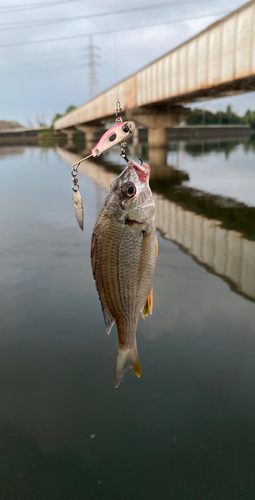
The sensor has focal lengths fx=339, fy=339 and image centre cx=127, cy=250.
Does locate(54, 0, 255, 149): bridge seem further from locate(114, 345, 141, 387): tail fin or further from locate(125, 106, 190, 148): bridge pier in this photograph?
locate(114, 345, 141, 387): tail fin

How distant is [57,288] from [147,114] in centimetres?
3041

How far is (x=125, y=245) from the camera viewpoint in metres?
2.32

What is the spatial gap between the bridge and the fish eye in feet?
15.5

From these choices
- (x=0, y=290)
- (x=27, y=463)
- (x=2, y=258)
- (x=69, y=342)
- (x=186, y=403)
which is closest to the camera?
(x=27, y=463)

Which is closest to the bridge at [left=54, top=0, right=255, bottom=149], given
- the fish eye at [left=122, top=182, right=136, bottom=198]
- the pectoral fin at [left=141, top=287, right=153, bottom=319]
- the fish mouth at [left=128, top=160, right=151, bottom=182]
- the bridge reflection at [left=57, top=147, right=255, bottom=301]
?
the bridge reflection at [left=57, top=147, right=255, bottom=301]

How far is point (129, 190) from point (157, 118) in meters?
35.2

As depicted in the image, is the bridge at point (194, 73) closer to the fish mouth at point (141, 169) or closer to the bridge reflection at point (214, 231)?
the bridge reflection at point (214, 231)

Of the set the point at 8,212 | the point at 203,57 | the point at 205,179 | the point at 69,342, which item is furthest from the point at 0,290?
the point at 203,57

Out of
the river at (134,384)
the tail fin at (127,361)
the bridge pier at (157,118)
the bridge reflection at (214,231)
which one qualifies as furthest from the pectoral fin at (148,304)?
the bridge pier at (157,118)

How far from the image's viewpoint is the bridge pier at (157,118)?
110 ft

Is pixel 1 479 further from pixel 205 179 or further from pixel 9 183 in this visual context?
pixel 9 183

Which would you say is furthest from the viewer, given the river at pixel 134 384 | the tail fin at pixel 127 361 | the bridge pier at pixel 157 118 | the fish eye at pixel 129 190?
the bridge pier at pixel 157 118

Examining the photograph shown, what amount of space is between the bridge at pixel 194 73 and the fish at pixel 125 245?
471 centimetres

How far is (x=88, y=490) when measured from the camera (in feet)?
10.5
